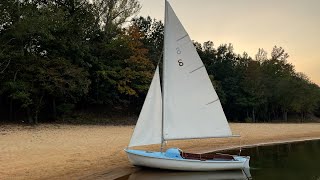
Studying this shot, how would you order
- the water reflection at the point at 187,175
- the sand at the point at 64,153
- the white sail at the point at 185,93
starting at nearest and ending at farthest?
the sand at the point at 64,153 → the water reflection at the point at 187,175 → the white sail at the point at 185,93

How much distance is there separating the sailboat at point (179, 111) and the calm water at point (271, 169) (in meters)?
0.39

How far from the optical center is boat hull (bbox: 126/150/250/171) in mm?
16672

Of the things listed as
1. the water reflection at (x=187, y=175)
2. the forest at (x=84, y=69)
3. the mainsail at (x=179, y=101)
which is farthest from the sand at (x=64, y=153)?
the forest at (x=84, y=69)

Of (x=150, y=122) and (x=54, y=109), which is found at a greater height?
(x=54, y=109)

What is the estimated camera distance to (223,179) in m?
16.4

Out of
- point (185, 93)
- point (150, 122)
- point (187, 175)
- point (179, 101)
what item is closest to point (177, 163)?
point (187, 175)

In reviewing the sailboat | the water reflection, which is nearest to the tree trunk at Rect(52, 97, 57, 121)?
the sailboat

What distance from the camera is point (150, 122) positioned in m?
16.9

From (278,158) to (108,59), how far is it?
2809cm

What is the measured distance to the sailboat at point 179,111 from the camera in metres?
16.7

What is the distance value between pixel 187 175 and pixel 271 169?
5.70 meters

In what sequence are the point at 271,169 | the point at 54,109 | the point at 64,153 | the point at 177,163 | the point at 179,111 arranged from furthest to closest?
the point at 54,109, the point at 64,153, the point at 271,169, the point at 179,111, the point at 177,163

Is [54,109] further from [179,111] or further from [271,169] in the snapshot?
A: [271,169]

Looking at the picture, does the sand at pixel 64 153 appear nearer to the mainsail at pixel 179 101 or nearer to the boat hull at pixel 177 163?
the boat hull at pixel 177 163
